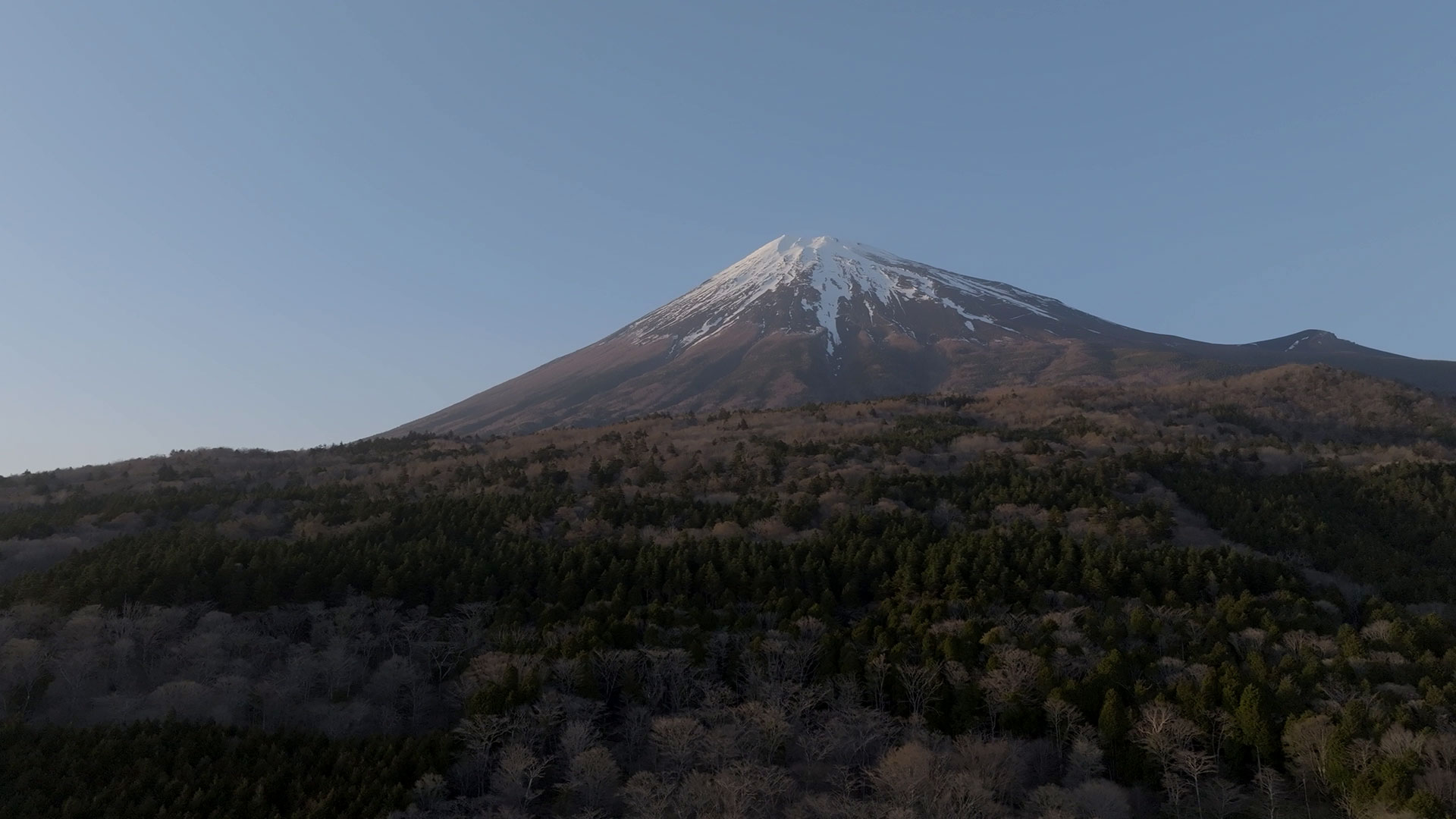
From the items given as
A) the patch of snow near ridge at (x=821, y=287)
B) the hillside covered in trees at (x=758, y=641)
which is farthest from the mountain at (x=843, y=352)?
the hillside covered in trees at (x=758, y=641)

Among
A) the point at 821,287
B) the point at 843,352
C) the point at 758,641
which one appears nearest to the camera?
the point at 758,641

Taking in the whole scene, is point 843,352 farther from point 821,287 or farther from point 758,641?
point 758,641

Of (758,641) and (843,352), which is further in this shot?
(843,352)

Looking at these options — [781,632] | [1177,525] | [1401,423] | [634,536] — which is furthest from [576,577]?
[1401,423]

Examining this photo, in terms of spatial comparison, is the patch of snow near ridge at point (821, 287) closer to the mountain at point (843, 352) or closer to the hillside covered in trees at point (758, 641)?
the mountain at point (843, 352)

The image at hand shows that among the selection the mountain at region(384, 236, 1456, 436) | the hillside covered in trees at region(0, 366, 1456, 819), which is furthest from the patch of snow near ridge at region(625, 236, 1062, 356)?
the hillside covered in trees at region(0, 366, 1456, 819)

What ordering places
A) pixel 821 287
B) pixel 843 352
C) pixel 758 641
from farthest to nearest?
pixel 821 287 → pixel 843 352 → pixel 758 641

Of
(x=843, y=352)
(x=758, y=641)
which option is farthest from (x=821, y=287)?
(x=758, y=641)
